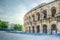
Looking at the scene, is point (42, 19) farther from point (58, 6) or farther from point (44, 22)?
point (58, 6)

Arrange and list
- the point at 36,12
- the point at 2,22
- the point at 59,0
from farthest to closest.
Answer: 1. the point at 36,12
2. the point at 59,0
3. the point at 2,22

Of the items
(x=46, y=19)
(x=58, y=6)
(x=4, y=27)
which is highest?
(x=58, y=6)

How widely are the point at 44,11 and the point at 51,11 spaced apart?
362 mm

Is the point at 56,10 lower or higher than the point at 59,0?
lower

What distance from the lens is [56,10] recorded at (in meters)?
5.21

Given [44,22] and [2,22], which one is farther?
[44,22]

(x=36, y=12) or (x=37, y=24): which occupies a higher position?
(x=36, y=12)

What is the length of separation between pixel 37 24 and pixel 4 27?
3.09m

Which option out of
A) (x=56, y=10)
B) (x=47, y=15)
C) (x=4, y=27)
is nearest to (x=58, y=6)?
(x=56, y=10)

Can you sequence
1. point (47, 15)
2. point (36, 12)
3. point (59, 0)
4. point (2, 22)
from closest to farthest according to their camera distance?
point (2, 22), point (59, 0), point (47, 15), point (36, 12)

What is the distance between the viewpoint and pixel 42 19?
562 centimetres

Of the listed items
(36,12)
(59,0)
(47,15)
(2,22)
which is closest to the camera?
(2,22)

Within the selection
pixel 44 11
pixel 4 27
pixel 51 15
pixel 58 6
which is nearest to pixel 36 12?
pixel 44 11

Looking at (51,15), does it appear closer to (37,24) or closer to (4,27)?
(37,24)
